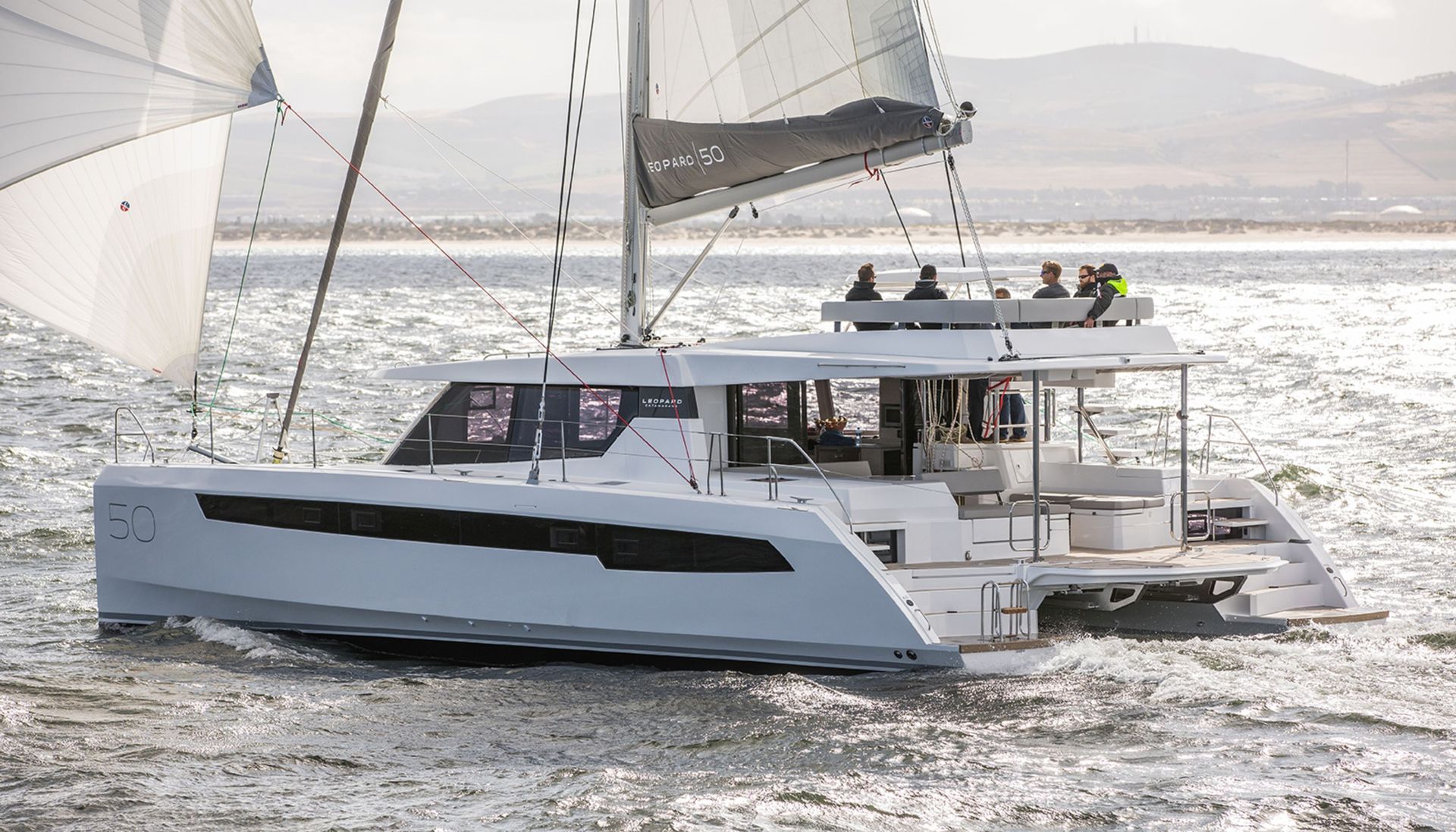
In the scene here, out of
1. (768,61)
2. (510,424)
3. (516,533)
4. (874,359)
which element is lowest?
(516,533)

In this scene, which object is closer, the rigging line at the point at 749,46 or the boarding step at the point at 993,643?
the boarding step at the point at 993,643

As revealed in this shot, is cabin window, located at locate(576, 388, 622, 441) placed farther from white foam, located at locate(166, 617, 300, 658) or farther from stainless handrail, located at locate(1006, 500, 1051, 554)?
stainless handrail, located at locate(1006, 500, 1051, 554)

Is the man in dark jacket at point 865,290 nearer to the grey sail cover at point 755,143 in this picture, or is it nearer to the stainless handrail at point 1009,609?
the grey sail cover at point 755,143

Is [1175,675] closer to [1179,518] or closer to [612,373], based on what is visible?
[1179,518]

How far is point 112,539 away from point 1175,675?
8596mm

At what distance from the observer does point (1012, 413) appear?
14.1 metres

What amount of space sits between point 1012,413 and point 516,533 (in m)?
4.49

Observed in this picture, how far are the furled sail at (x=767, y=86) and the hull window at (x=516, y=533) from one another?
316cm

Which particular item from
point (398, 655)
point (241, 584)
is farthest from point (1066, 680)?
point (241, 584)

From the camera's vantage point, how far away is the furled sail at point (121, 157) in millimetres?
11875

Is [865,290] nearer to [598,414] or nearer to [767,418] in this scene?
[767,418]

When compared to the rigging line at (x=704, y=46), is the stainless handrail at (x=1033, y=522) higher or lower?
lower

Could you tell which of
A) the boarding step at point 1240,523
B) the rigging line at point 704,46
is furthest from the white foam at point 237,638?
the boarding step at point 1240,523

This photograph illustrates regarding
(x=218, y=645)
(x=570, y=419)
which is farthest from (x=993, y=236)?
(x=218, y=645)
